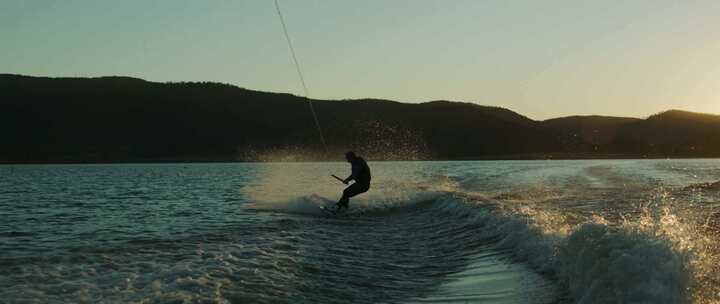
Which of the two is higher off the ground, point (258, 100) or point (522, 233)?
point (258, 100)

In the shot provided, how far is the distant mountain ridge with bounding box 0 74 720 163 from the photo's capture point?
492ft

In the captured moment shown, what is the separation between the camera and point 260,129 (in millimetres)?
161875

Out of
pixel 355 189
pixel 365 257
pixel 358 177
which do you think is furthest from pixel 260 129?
pixel 365 257

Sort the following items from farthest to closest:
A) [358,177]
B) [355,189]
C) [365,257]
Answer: [355,189], [358,177], [365,257]

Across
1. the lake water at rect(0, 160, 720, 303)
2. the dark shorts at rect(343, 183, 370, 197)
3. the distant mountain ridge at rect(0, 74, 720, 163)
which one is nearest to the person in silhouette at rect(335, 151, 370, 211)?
the dark shorts at rect(343, 183, 370, 197)

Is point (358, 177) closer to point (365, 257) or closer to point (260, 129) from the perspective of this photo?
point (365, 257)

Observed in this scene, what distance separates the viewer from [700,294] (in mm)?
6766

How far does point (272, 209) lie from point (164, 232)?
23.3ft

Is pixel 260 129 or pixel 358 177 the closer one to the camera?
pixel 358 177

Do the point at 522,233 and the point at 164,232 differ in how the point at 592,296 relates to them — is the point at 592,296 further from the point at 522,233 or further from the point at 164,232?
the point at 164,232

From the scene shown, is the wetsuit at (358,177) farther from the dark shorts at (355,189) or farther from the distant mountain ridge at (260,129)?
the distant mountain ridge at (260,129)

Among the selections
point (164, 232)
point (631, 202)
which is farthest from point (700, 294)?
point (631, 202)

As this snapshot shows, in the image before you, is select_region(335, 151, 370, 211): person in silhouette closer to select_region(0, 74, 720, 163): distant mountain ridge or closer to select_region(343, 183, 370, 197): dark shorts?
select_region(343, 183, 370, 197): dark shorts

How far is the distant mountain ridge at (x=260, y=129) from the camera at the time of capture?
15000cm
